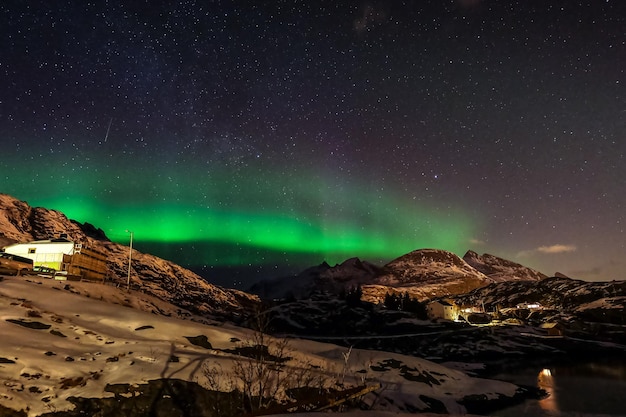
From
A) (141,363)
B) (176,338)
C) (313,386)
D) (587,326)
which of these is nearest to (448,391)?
(313,386)

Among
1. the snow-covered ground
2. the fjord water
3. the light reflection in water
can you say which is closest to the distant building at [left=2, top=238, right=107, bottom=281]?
the snow-covered ground

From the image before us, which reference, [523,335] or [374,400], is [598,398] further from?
[523,335]

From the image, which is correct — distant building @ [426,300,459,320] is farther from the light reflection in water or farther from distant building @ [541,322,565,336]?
the light reflection in water

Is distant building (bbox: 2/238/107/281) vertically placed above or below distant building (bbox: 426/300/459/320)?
above

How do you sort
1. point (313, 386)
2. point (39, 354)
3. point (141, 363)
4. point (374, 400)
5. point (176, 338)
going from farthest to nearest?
point (176, 338), point (374, 400), point (313, 386), point (141, 363), point (39, 354)

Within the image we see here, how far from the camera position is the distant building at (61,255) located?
5988 cm

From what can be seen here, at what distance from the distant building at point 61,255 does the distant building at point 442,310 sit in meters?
119

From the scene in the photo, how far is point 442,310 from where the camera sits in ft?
503

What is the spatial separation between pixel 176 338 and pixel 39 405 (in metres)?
16.1

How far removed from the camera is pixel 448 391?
137 ft

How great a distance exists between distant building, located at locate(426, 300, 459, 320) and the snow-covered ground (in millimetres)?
108357

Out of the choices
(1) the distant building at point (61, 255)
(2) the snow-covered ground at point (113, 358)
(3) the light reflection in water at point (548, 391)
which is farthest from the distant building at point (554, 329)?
(1) the distant building at point (61, 255)

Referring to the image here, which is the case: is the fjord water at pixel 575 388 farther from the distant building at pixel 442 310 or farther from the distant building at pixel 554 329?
the distant building at pixel 442 310

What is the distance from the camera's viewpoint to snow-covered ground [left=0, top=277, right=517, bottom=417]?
70.9ft
